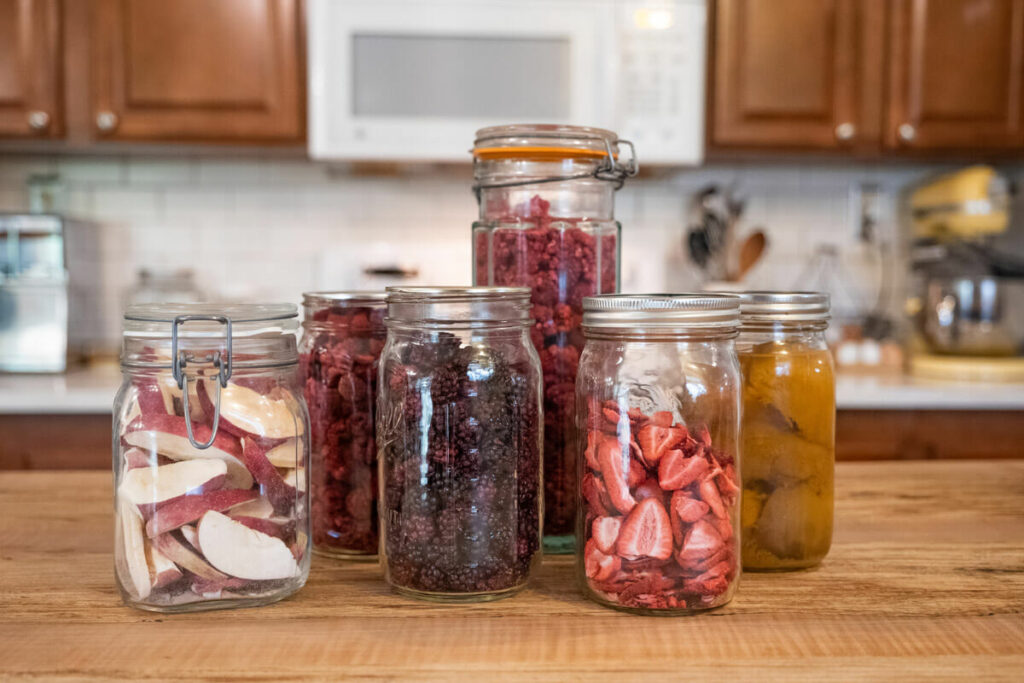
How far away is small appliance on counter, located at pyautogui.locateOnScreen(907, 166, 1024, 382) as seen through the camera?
94.8 inches

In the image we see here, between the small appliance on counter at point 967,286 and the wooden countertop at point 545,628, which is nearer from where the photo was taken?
the wooden countertop at point 545,628

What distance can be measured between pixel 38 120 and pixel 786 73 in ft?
6.19

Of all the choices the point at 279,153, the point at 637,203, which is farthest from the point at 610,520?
the point at 637,203

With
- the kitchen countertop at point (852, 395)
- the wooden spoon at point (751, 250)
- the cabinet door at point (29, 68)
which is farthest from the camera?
the wooden spoon at point (751, 250)

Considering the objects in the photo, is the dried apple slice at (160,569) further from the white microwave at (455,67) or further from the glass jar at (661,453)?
the white microwave at (455,67)

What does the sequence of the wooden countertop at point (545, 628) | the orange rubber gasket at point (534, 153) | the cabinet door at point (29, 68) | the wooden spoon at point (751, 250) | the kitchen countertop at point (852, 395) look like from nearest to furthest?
the wooden countertop at point (545, 628) < the orange rubber gasket at point (534, 153) < the kitchen countertop at point (852, 395) < the cabinet door at point (29, 68) < the wooden spoon at point (751, 250)

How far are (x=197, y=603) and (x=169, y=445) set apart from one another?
0.36ft

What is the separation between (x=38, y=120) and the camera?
7.40 feet

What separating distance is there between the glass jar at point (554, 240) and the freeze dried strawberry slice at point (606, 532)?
109 millimetres

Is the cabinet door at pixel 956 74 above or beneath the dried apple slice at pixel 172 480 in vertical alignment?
above

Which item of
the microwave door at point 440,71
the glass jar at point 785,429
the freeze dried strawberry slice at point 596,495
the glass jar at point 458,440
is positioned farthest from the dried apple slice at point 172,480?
the microwave door at point 440,71

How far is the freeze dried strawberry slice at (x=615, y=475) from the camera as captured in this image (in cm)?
60

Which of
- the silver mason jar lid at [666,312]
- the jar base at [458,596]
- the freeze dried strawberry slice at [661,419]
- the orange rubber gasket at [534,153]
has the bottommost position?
the jar base at [458,596]

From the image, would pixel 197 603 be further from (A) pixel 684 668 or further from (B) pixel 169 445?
(A) pixel 684 668
